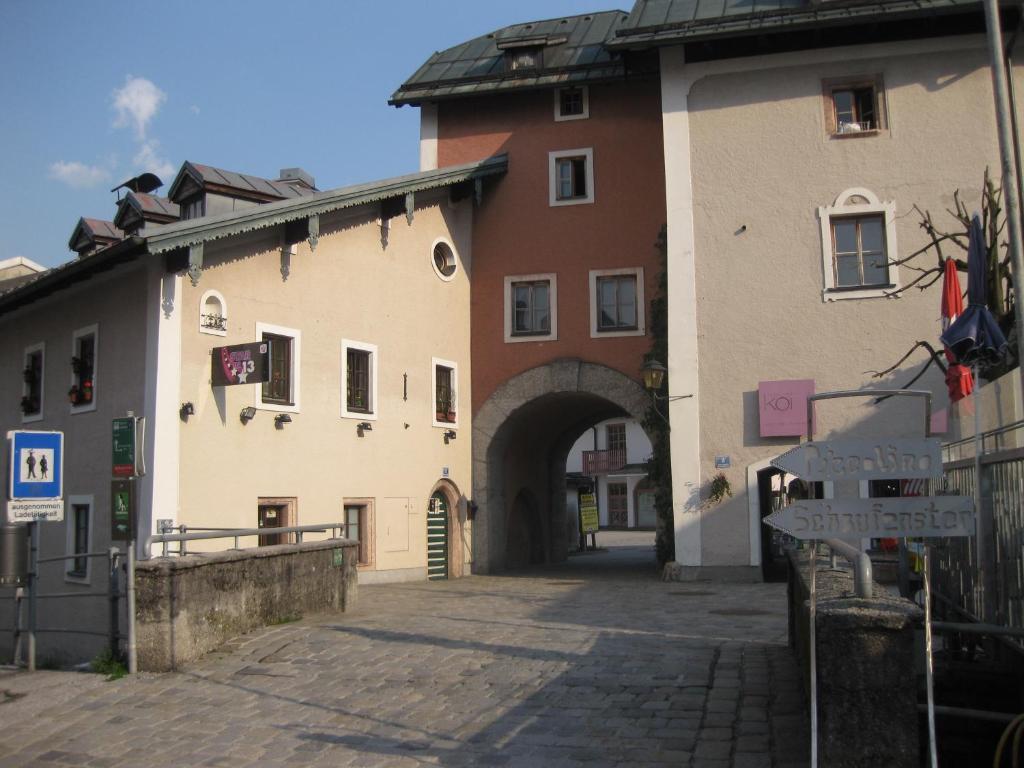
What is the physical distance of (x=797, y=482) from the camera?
2056 centimetres

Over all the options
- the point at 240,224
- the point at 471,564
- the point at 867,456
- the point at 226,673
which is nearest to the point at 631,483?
the point at 471,564

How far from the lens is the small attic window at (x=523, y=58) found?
23688mm

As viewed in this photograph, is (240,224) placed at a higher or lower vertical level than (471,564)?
higher

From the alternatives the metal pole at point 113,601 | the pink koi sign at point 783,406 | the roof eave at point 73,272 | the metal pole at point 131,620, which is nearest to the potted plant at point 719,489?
the pink koi sign at point 783,406

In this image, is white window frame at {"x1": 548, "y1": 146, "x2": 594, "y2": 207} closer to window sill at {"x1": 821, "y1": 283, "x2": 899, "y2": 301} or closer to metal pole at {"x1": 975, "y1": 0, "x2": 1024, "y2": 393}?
window sill at {"x1": 821, "y1": 283, "x2": 899, "y2": 301}

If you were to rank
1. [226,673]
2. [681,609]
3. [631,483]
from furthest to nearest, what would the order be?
1. [631,483]
2. [681,609]
3. [226,673]

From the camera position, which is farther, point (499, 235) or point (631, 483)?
point (631, 483)

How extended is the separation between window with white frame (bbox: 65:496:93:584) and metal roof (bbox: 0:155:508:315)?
3696 mm

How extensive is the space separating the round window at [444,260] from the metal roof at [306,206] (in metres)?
1.41

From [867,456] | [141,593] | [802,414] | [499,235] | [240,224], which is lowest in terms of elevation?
[141,593]

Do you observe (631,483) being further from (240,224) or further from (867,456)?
(867,456)

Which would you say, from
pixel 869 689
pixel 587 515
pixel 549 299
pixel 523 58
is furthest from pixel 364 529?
pixel 587 515

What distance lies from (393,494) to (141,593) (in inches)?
408

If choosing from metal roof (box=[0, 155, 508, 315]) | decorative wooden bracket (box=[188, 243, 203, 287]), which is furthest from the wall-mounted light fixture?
decorative wooden bracket (box=[188, 243, 203, 287])
